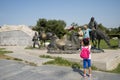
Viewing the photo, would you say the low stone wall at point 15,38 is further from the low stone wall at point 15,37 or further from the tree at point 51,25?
the tree at point 51,25

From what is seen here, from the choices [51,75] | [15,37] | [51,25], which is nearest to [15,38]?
[15,37]

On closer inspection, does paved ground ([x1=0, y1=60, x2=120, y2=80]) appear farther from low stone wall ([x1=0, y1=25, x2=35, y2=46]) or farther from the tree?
the tree

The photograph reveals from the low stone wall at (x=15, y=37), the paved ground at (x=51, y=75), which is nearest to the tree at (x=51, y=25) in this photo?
the low stone wall at (x=15, y=37)

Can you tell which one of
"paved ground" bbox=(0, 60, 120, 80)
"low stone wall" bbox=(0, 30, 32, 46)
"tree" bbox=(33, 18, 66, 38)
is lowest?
"paved ground" bbox=(0, 60, 120, 80)

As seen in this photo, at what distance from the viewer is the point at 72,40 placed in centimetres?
1073

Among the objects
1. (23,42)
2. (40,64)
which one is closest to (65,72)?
(40,64)

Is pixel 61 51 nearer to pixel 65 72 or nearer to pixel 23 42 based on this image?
pixel 65 72

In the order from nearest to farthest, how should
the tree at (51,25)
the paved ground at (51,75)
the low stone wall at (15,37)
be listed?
the paved ground at (51,75)
the low stone wall at (15,37)
the tree at (51,25)

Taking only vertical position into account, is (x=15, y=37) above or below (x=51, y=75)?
above

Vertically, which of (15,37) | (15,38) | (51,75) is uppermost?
(15,37)

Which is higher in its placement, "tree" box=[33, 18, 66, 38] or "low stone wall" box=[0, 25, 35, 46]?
"tree" box=[33, 18, 66, 38]

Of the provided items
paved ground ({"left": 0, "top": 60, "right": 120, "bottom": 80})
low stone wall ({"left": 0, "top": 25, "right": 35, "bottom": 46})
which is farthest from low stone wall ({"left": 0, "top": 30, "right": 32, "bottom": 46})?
paved ground ({"left": 0, "top": 60, "right": 120, "bottom": 80})

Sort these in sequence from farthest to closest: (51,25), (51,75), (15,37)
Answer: (51,25) < (15,37) < (51,75)

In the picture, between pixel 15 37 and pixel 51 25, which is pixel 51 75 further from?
pixel 51 25
